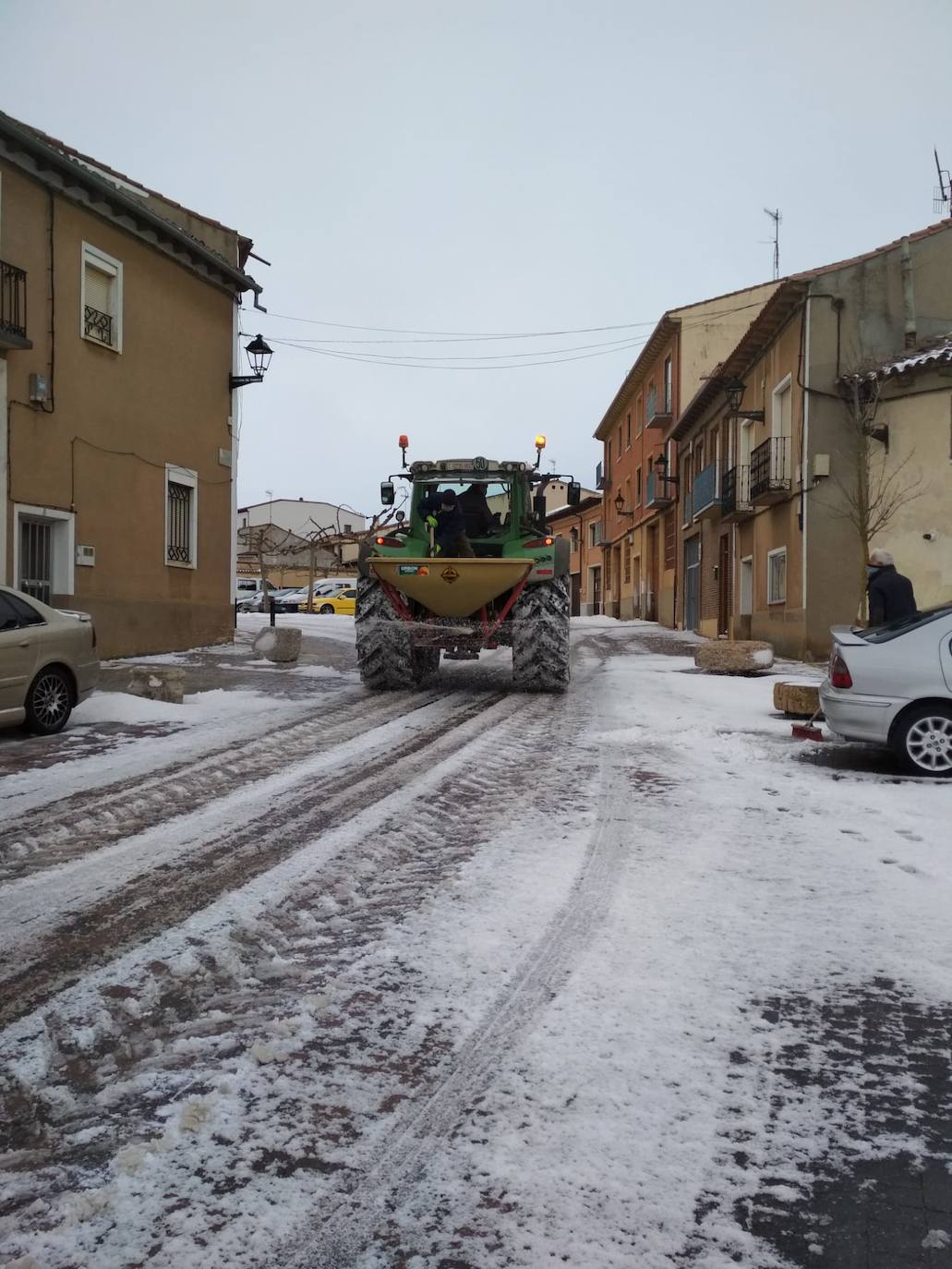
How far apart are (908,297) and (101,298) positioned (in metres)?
13.0

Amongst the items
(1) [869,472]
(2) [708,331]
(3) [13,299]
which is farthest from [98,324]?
(2) [708,331]

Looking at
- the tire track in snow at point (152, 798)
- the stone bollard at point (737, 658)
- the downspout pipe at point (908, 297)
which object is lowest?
the tire track in snow at point (152, 798)

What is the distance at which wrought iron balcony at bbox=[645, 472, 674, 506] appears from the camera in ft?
100

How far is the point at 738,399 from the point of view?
792 inches

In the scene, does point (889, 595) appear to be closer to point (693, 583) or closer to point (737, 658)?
point (737, 658)

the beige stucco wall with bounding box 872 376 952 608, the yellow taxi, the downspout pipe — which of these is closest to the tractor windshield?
the beige stucco wall with bounding box 872 376 952 608

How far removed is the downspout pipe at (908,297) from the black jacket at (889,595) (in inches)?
351

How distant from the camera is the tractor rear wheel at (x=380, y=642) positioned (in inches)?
419

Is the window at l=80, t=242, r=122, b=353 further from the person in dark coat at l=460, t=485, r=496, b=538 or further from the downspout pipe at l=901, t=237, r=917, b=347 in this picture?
the downspout pipe at l=901, t=237, r=917, b=347

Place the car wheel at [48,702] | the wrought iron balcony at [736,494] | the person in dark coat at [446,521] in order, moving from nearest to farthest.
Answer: the car wheel at [48,702]
the person in dark coat at [446,521]
the wrought iron balcony at [736,494]

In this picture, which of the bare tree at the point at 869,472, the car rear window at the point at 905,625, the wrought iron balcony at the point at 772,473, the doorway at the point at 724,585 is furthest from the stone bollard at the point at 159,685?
the doorway at the point at 724,585

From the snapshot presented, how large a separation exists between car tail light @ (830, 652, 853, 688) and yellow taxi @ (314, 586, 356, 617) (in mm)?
30616

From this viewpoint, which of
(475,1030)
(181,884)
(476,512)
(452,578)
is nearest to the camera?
(475,1030)

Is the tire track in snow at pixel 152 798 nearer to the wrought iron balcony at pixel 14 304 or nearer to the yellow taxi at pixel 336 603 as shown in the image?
the wrought iron balcony at pixel 14 304
